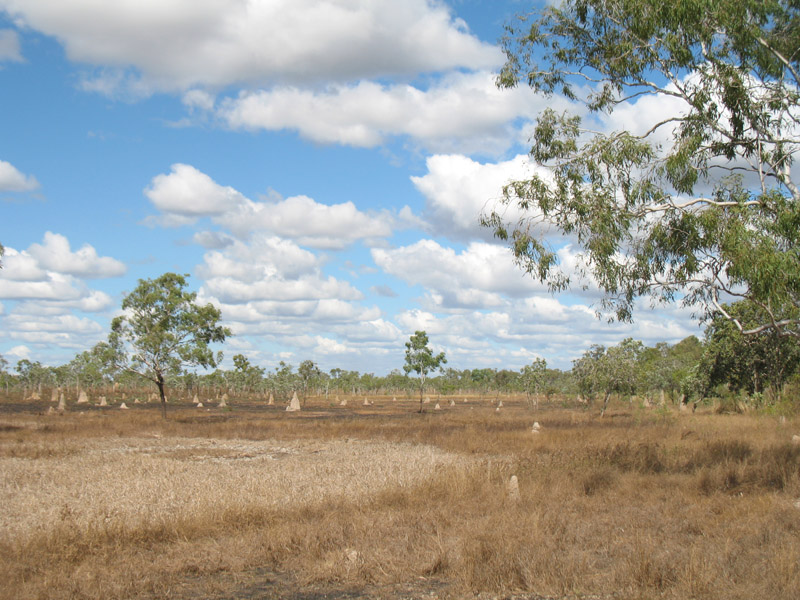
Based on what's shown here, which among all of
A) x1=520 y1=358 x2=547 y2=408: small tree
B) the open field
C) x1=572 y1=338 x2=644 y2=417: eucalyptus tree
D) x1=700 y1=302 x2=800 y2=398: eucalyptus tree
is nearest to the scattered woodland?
the open field

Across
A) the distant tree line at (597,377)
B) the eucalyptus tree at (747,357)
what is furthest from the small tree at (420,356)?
the eucalyptus tree at (747,357)

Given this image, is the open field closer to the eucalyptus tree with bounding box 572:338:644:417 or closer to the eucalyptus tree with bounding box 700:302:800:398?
the eucalyptus tree with bounding box 700:302:800:398

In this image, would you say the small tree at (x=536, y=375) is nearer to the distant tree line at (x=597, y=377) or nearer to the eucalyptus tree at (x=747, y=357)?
the distant tree line at (x=597, y=377)

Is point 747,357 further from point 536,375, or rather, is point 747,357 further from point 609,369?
point 536,375

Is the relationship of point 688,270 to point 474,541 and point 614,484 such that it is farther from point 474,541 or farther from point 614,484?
point 474,541

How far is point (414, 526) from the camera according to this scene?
9555 millimetres

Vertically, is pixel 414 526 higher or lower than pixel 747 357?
lower

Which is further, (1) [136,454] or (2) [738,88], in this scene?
(1) [136,454]

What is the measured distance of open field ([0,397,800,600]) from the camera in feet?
22.8

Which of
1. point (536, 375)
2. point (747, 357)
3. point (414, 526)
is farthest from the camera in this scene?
point (536, 375)

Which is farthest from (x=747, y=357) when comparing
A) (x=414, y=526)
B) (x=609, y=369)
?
(x=414, y=526)

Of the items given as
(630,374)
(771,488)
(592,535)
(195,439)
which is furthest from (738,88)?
(630,374)

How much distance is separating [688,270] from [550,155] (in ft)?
14.1

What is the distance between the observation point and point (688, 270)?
12.8 m
